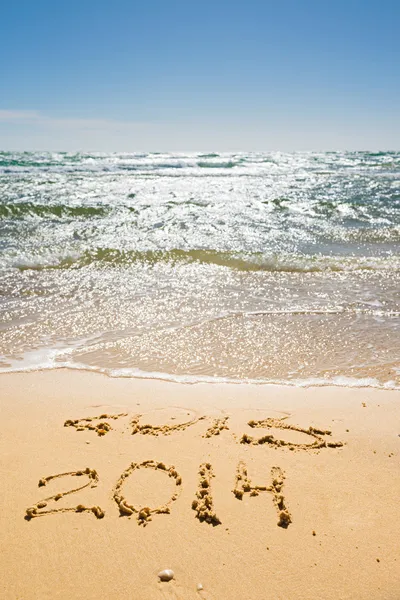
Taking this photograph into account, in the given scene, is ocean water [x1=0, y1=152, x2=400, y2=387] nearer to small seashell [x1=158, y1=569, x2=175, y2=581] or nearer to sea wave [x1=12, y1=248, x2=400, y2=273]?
sea wave [x1=12, y1=248, x2=400, y2=273]

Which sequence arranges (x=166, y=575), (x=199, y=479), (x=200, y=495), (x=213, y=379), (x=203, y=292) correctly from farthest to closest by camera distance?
(x=203, y=292) → (x=213, y=379) → (x=199, y=479) → (x=200, y=495) → (x=166, y=575)

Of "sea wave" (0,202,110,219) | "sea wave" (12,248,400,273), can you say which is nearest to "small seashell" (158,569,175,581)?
"sea wave" (12,248,400,273)

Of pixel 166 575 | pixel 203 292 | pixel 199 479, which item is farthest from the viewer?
pixel 203 292

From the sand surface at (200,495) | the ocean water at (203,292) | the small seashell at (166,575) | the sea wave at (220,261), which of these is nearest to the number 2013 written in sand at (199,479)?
the sand surface at (200,495)

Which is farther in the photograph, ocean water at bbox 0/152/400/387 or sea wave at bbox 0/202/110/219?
sea wave at bbox 0/202/110/219

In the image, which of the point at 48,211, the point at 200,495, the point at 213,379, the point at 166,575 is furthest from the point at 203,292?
the point at 48,211

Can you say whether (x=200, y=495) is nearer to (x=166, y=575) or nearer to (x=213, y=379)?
(x=166, y=575)
